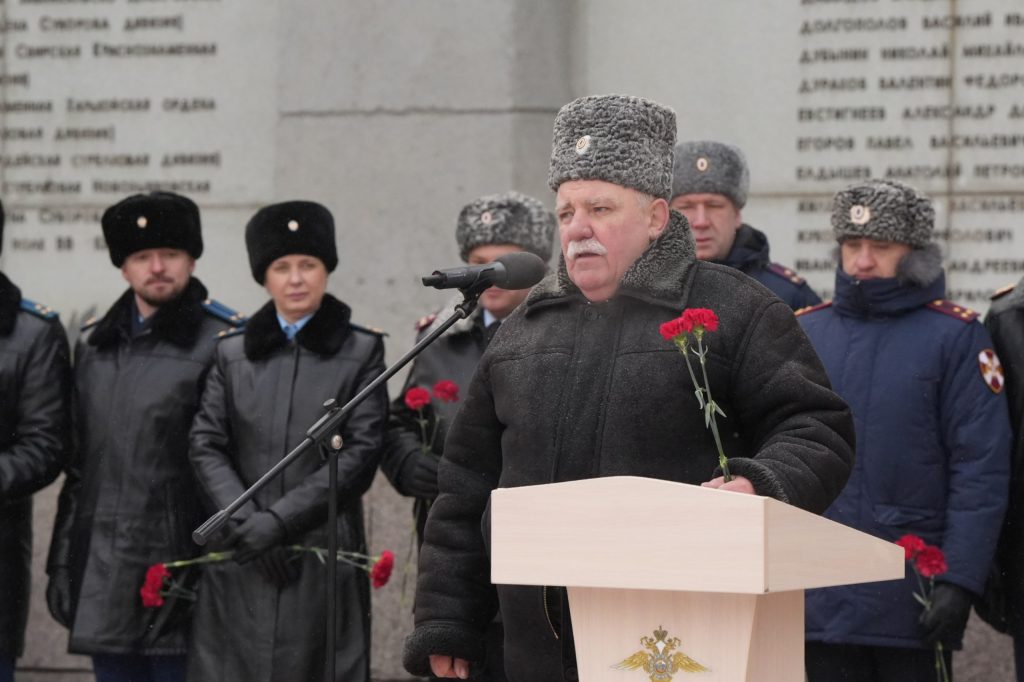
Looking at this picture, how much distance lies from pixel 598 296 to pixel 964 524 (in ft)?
6.09

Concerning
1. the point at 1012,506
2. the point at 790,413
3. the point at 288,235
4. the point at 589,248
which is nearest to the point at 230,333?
the point at 288,235

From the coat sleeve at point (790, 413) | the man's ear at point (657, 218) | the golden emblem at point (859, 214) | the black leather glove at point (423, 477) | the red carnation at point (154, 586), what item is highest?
the man's ear at point (657, 218)

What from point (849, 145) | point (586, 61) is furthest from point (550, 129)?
point (849, 145)

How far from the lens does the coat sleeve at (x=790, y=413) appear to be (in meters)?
3.74

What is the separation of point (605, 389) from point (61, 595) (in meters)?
3.19

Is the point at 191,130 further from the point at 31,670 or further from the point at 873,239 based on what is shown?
the point at 873,239

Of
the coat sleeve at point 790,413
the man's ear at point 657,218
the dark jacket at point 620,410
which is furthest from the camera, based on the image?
the man's ear at point 657,218

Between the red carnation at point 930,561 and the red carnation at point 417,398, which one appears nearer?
the red carnation at point 930,561

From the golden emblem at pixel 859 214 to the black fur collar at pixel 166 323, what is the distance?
99.9 inches

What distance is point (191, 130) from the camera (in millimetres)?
8586

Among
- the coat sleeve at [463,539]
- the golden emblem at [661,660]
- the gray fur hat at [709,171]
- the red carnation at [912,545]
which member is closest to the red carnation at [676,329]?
the golden emblem at [661,660]

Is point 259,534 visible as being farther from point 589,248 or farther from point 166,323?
point 589,248

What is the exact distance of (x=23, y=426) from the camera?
638 centimetres

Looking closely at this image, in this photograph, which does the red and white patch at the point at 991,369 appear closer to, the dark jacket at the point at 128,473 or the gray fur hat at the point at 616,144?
the gray fur hat at the point at 616,144
